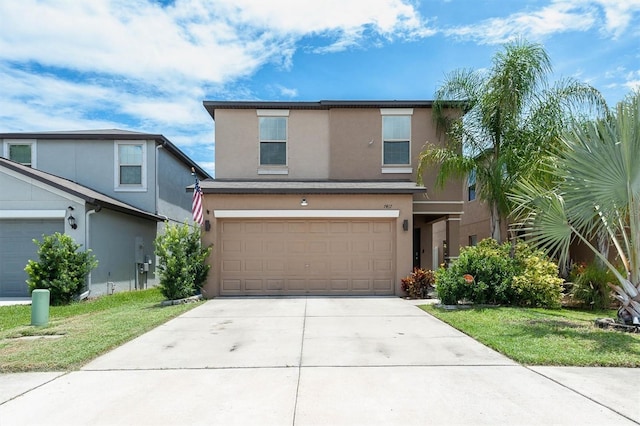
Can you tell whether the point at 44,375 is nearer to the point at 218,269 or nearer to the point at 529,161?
the point at 218,269

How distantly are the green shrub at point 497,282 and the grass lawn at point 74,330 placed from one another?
267 inches

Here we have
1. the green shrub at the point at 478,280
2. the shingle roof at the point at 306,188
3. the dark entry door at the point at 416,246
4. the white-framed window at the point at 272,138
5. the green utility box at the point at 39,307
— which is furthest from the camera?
the dark entry door at the point at 416,246

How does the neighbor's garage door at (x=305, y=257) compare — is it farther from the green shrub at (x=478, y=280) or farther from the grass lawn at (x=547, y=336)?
the grass lawn at (x=547, y=336)

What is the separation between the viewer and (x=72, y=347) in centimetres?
684

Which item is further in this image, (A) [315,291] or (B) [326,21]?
(A) [315,291]

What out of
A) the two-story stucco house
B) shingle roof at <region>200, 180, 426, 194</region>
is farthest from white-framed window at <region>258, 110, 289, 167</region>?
shingle roof at <region>200, 180, 426, 194</region>

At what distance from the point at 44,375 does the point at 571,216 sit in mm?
8994

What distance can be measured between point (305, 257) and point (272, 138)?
4624 mm

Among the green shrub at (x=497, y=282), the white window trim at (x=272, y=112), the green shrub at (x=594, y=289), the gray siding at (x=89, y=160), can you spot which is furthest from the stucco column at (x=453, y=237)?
the gray siding at (x=89, y=160)

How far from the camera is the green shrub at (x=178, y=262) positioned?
11.8 m

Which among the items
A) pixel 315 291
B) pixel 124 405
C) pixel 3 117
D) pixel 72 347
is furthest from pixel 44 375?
pixel 3 117

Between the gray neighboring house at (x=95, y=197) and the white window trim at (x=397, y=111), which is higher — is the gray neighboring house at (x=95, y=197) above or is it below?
below

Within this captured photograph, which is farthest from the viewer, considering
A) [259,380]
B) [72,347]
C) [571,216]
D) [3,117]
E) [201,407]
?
[3,117]

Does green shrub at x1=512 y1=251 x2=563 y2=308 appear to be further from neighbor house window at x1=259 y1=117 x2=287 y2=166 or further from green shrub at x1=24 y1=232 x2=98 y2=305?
green shrub at x1=24 y1=232 x2=98 y2=305
